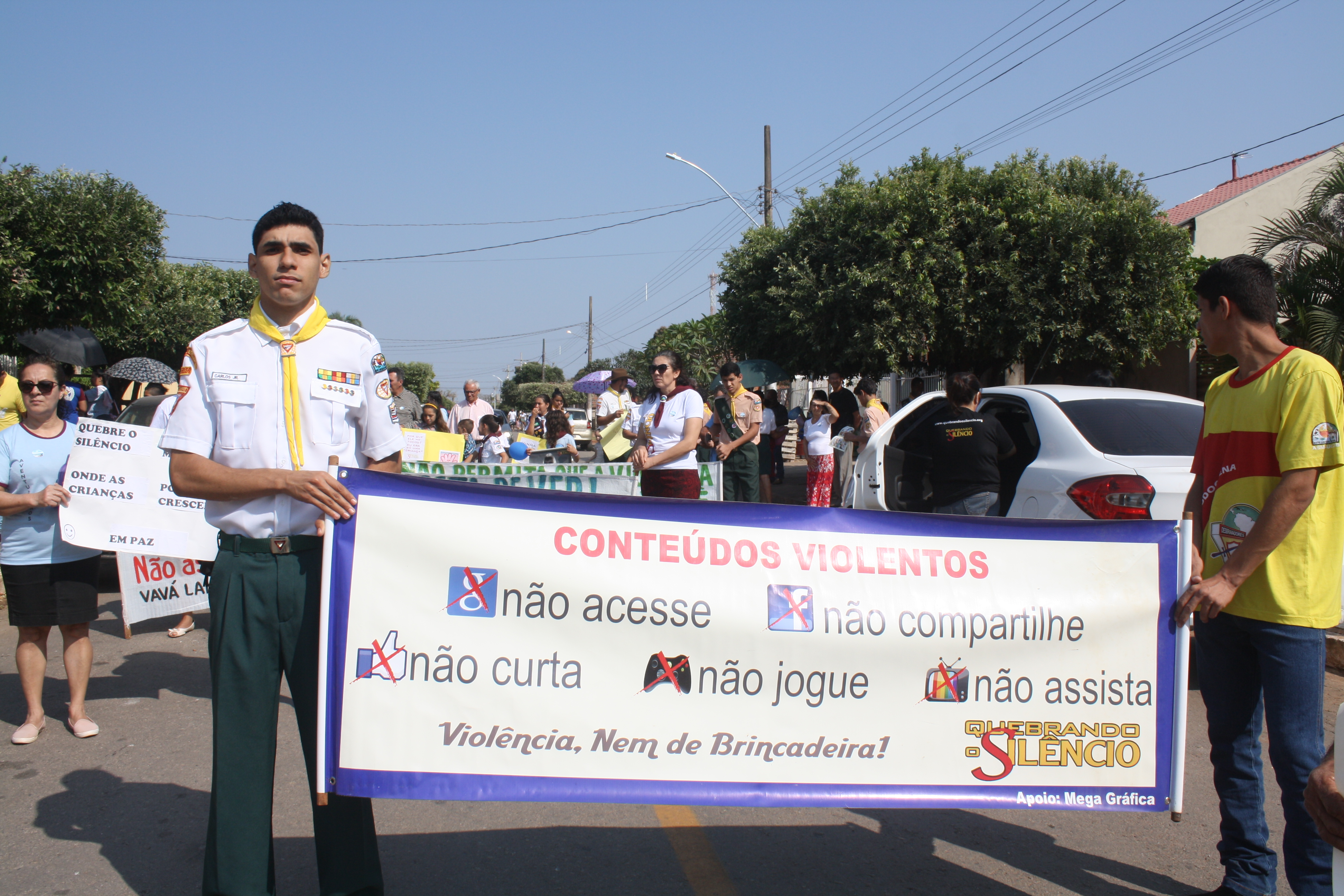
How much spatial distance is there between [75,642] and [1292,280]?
1388 centimetres

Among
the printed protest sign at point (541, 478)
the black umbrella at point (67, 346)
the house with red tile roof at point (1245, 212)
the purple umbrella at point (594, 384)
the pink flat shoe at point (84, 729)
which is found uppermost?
the house with red tile roof at point (1245, 212)

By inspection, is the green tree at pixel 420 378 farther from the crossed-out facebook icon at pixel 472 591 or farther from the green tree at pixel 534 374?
the crossed-out facebook icon at pixel 472 591

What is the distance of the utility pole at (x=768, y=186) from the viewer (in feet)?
70.1

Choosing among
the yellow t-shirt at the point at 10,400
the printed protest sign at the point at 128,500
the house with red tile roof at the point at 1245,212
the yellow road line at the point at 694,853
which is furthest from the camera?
the house with red tile roof at the point at 1245,212

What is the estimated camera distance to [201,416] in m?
2.56

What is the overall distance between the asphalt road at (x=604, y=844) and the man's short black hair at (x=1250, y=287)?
6.14 ft

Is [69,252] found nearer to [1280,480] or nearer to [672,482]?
[672,482]

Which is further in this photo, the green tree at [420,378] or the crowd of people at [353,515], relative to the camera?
the green tree at [420,378]

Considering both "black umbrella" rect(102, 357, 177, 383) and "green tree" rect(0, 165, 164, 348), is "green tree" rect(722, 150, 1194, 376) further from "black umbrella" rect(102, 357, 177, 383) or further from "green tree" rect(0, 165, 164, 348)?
"green tree" rect(0, 165, 164, 348)

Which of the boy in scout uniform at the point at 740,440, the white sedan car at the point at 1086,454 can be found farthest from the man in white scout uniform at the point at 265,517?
the boy in scout uniform at the point at 740,440

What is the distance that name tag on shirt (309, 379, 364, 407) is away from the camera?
8.61 ft

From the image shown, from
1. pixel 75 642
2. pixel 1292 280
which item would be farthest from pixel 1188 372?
pixel 75 642

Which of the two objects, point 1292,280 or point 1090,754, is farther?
point 1292,280

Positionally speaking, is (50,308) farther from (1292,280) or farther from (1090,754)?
(1292,280)
